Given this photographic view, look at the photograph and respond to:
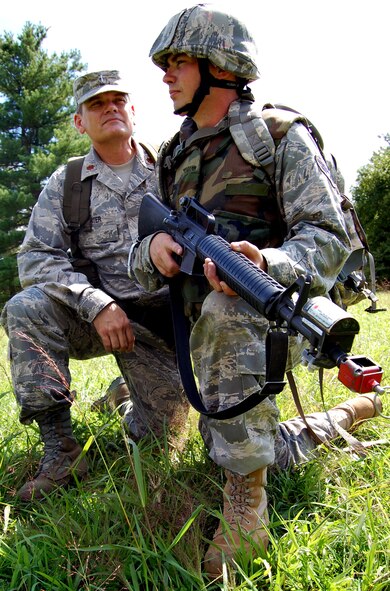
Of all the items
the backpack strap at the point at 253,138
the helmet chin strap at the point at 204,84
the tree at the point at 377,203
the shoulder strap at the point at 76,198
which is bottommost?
the tree at the point at 377,203

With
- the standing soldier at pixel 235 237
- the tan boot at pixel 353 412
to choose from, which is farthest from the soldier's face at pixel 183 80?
the tan boot at pixel 353 412

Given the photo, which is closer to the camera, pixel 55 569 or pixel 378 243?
pixel 55 569

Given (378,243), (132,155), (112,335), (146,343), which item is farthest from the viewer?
(378,243)

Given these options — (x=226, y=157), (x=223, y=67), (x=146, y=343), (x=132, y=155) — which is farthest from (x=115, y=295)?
(x=223, y=67)

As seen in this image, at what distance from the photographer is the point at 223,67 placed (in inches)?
124

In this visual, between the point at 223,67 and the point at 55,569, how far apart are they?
253 cm

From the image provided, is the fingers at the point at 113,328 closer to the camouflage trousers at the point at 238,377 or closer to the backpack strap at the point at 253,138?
the camouflage trousers at the point at 238,377

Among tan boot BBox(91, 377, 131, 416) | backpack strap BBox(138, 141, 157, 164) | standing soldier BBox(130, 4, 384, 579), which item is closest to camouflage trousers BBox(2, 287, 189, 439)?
tan boot BBox(91, 377, 131, 416)

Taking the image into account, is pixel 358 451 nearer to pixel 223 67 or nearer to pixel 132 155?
pixel 223 67

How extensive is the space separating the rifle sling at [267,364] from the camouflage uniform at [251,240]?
6 cm

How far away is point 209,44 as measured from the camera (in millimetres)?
3135

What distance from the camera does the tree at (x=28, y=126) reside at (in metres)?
25.2

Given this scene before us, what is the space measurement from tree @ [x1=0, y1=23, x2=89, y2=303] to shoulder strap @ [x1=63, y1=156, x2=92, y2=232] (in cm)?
2185

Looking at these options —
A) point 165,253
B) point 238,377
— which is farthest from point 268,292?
point 165,253
